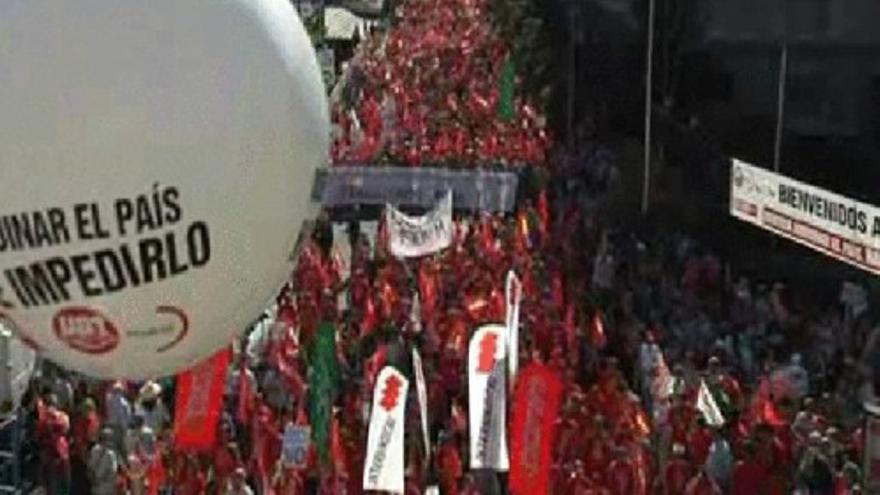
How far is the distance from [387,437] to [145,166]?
6188mm

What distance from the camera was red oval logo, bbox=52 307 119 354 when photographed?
13.3 ft

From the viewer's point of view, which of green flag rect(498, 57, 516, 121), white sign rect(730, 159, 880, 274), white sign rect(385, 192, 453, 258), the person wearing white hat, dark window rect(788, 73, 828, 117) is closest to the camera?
the person wearing white hat

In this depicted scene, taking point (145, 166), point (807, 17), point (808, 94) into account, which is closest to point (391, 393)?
point (145, 166)

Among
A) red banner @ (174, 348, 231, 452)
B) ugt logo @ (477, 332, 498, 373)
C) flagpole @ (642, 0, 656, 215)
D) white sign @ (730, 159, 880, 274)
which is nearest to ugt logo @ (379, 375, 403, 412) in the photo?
ugt logo @ (477, 332, 498, 373)

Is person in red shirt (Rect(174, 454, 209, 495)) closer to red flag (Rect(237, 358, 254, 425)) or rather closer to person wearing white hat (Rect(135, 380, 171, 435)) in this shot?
person wearing white hat (Rect(135, 380, 171, 435))

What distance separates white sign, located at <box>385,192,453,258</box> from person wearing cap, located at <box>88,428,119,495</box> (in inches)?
194

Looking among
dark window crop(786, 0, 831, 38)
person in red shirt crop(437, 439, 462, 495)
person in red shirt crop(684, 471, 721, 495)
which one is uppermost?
dark window crop(786, 0, 831, 38)

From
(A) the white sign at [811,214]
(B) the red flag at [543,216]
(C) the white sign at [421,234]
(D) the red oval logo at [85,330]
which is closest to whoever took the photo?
(D) the red oval logo at [85,330]

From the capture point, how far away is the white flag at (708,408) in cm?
1118

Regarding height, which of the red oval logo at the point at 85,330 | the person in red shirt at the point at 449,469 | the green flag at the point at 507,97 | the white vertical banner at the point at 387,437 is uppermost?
the red oval logo at the point at 85,330

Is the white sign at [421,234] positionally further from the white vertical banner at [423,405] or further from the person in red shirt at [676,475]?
the person in red shirt at [676,475]

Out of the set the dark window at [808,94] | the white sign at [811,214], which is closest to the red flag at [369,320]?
the white sign at [811,214]

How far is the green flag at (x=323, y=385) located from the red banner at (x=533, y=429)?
4.50ft

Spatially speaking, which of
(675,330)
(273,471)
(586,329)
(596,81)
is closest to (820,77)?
(675,330)
